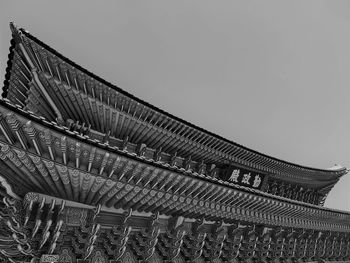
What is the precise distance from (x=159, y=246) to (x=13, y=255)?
Answer: 14.0 ft

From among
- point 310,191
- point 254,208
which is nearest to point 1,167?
point 254,208

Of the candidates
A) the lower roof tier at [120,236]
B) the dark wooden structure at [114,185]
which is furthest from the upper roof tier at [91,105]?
the lower roof tier at [120,236]

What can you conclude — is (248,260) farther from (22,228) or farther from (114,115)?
(22,228)

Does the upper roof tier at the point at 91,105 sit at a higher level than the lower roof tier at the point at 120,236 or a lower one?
higher

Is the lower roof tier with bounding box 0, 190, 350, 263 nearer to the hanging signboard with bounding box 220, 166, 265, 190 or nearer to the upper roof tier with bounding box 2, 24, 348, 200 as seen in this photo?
the hanging signboard with bounding box 220, 166, 265, 190

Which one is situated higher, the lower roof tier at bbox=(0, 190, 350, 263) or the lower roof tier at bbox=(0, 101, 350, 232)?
the lower roof tier at bbox=(0, 101, 350, 232)

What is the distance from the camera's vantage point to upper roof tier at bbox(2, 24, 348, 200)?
8781 mm

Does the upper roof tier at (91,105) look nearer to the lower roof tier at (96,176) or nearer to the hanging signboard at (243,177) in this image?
the hanging signboard at (243,177)

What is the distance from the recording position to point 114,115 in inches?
420

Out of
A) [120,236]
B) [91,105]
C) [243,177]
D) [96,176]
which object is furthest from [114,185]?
[243,177]

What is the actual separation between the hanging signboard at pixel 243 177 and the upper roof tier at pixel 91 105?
110 cm

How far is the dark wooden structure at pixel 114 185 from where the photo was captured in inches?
237

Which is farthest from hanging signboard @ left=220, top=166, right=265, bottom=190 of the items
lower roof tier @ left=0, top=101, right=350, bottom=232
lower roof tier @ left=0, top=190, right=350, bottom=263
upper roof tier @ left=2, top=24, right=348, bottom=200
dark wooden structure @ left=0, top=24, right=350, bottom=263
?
lower roof tier @ left=0, top=101, right=350, bottom=232

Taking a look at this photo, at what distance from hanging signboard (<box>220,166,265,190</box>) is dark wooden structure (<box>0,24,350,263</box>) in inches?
2.7
